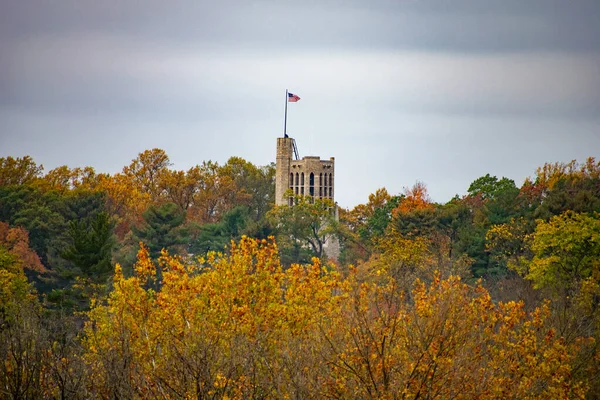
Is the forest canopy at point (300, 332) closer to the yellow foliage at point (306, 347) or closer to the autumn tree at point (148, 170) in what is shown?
the yellow foliage at point (306, 347)

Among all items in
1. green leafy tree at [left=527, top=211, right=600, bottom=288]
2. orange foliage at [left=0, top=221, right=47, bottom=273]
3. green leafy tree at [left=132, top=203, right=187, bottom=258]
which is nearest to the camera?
green leafy tree at [left=527, top=211, right=600, bottom=288]

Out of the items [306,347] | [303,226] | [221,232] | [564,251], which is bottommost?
[306,347]

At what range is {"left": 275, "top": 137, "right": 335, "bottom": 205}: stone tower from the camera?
127688 millimetres

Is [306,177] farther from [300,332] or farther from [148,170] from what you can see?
[300,332]

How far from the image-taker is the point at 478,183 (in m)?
124

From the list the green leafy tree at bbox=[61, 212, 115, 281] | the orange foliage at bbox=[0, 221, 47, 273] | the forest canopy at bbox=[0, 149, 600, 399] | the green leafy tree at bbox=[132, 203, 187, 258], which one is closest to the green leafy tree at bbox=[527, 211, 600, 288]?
the forest canopy at bbox=[0, 149, 600, 399]

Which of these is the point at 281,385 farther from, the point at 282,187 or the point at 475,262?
the point at 282,187

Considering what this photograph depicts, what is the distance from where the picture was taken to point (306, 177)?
128 m

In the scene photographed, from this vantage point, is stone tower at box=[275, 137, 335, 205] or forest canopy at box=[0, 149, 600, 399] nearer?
forest canopy at box=[0, 149, 600, 399]

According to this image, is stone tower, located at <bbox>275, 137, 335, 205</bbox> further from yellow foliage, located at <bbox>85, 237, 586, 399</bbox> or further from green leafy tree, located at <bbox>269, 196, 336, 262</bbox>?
yellow foliage, located at <bbox>85, 237, 586, 399</bbox>

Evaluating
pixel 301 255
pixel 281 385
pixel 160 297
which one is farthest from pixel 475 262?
pixel 281 385

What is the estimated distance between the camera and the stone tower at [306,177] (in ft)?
419

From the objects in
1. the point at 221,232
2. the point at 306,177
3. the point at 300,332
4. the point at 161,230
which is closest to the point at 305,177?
the point at 306,177

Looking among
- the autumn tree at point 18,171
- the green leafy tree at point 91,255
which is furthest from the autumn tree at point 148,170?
the green leafy tree at point 91,255
